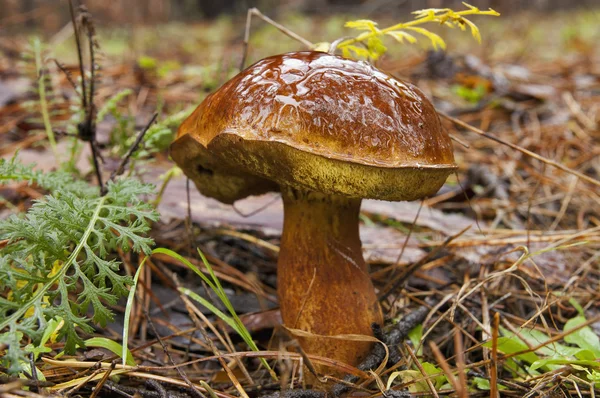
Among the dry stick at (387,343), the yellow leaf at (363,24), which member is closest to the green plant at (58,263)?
the dry stick at (387,343)

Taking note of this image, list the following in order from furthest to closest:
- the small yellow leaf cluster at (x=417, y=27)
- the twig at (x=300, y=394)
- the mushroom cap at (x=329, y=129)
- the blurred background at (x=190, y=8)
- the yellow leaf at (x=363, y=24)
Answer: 1. the blurred background at (x=190, y=8)
2. the yellow leaf at (x=363, y=24)
3. the small yellow leaf cluster at (x=417, y=27)
4. the twig at (x=300, y=394)
5. the mushroom cap at (x=329, y=129)

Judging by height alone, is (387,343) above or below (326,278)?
below

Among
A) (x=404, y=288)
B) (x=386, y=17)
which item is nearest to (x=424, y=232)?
(x=404, y=288)

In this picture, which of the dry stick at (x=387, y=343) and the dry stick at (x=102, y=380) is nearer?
the dry stick at (x=102, y=380)

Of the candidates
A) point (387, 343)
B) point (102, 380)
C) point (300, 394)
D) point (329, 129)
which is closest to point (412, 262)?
point (387, 343)

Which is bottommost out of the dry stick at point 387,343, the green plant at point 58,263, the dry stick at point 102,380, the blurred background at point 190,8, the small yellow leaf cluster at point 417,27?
the dry stick at point 387,343

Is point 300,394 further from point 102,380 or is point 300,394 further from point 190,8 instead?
point 190,8

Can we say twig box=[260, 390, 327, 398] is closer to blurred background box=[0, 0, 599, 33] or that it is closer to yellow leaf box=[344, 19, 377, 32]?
yellow leaf box=[344, 19, 377, 32]

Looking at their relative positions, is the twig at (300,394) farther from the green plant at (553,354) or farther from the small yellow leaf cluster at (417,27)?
the small yellow leaf cluster at (417,27)
